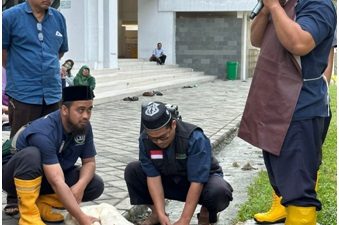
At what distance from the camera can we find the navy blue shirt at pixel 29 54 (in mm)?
4102

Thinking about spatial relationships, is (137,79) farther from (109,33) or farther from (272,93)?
(272,93)

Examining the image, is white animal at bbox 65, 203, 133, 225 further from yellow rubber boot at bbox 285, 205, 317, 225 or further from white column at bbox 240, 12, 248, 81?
white column at bbox 240, 12, 248, 81

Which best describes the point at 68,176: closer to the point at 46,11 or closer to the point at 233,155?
the point at 46,11

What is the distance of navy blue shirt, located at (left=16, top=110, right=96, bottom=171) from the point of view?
12.4ft

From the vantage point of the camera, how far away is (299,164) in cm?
293

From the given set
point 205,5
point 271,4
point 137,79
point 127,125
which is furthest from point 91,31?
point 271,4

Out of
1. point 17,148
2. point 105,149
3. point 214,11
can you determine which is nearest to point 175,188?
point 17,148

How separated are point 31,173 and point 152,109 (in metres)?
0.89

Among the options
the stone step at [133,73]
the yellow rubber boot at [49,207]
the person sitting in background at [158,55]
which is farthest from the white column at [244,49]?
the yellow rubber boot at [49,207]

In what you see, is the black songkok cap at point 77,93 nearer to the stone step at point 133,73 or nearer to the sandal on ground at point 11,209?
the sandal on ground at point 11,209

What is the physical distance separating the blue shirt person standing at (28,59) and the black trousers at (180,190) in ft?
2.77

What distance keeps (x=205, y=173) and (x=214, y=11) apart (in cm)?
2119

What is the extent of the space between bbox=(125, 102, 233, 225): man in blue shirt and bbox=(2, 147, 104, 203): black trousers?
1.26ft

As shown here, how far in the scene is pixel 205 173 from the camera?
389cm
